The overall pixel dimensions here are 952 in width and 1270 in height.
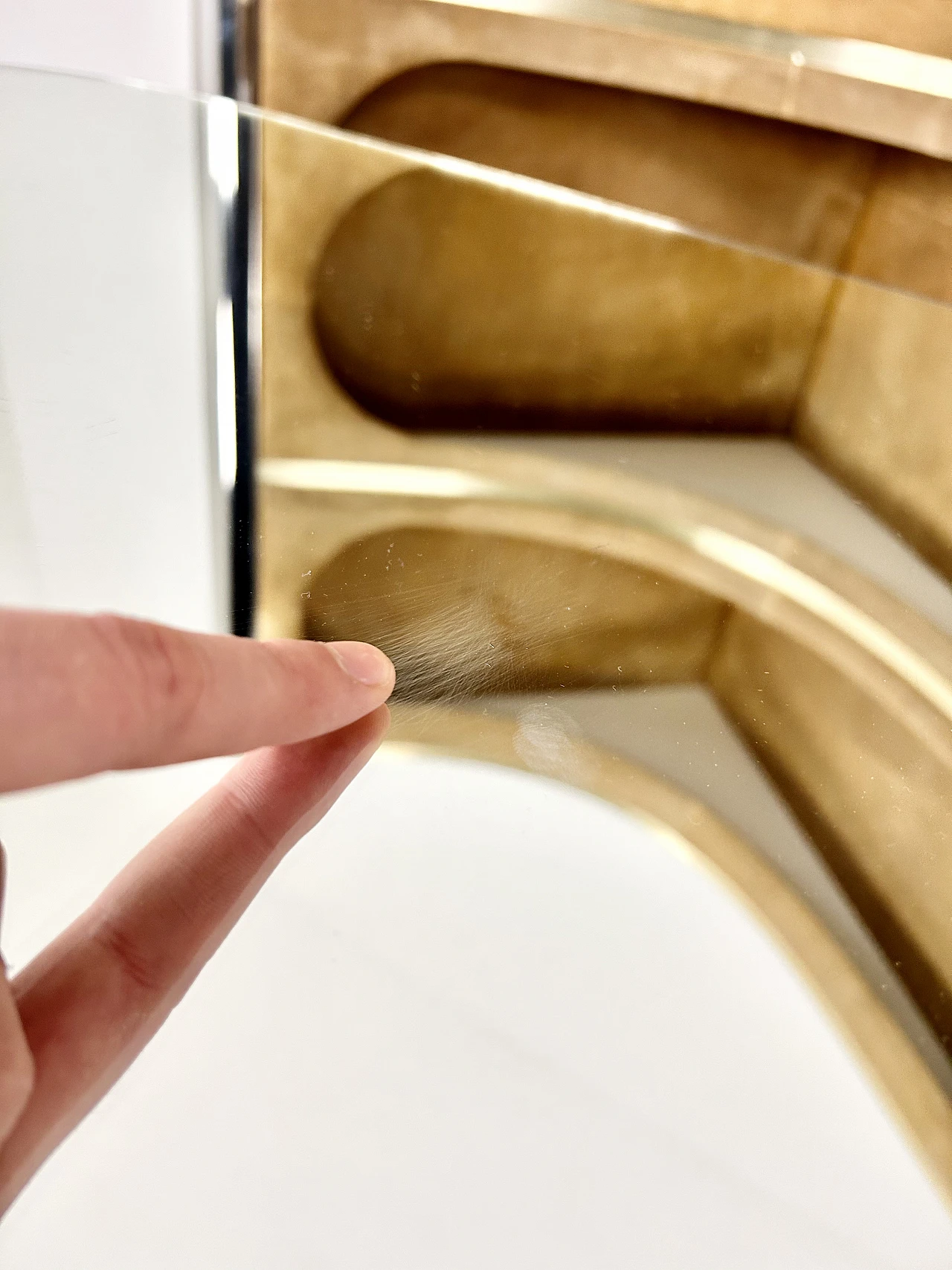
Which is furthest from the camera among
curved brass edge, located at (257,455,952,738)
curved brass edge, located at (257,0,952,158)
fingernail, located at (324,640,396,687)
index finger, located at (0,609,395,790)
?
curved brass edge, located at (257,0,952,158)

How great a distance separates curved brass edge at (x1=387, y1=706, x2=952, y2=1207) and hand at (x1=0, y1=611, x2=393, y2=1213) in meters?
0.03

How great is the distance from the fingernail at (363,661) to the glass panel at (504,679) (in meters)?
0.01

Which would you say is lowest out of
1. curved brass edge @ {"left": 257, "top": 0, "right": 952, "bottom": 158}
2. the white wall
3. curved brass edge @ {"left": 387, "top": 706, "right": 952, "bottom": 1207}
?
curved brass edge @ {"left": 387, "top": 706, "right": 952, "bottom": 1207}

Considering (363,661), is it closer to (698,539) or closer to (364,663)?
(364,663)

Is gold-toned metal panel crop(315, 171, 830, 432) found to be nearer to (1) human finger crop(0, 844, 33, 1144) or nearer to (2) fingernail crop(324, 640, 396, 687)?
(2) fingernail crop(324, 640, 396, 687)

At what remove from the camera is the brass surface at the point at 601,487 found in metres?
0.35

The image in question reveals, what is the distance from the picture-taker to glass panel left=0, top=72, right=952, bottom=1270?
0.26m

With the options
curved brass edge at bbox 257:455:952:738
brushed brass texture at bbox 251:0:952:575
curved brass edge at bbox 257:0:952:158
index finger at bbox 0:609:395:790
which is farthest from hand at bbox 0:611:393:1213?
A: curved brass edge at bbox 257:0:952:158

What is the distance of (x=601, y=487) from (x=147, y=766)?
299 millimetres

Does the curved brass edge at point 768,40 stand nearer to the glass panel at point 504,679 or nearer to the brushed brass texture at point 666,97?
the brushed brass texture at point 666,97

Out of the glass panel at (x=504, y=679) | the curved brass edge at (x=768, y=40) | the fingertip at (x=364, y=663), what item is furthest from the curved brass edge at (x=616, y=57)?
the fingertip at (x=364, y=663)

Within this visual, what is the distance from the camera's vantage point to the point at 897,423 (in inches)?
20.0

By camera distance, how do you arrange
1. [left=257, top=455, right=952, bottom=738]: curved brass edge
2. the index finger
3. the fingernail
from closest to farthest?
the index finger
the fingernail
[left=257, top=455, right=952, bottom=738]: curved brass edge

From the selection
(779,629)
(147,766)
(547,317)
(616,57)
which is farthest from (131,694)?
(616,57)
